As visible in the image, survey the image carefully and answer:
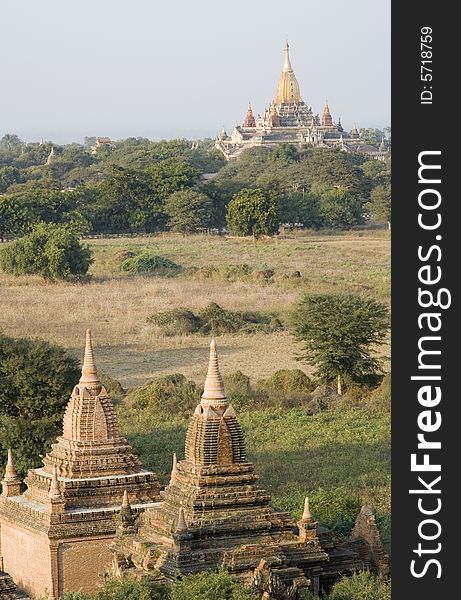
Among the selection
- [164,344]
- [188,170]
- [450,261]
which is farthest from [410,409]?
[188,170]

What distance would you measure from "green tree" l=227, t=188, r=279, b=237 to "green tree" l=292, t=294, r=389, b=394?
32.4 metres

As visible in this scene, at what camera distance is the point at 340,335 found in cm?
4172

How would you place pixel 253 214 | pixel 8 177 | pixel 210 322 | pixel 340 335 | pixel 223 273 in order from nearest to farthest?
pixel 340 335 → pixel 210 322 → pixel 223 273 → pixel 253 214 → pixel 8 177

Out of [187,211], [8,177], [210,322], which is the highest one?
[8,177]

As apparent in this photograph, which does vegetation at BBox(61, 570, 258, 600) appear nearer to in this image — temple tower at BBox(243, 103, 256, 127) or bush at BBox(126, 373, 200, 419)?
bush at BBox(126, 373, 200, 419)

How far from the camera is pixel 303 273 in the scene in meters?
64.5

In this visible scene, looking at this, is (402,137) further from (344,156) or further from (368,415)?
(344,156)

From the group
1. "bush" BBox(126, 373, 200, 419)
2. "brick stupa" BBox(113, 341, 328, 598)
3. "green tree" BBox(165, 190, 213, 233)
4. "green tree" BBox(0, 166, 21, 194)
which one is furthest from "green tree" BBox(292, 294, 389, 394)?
"green tree" BBox(0, 166, 21, 194)

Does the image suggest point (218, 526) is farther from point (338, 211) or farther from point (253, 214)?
point (338, 211)

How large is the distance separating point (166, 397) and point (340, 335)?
6.38m

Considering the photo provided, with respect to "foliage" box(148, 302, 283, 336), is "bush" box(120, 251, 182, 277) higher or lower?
higher

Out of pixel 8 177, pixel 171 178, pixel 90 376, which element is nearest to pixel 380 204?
pixel 171 178

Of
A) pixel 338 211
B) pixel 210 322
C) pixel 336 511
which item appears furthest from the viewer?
pixel 338 211

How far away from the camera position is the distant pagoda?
427 ft
